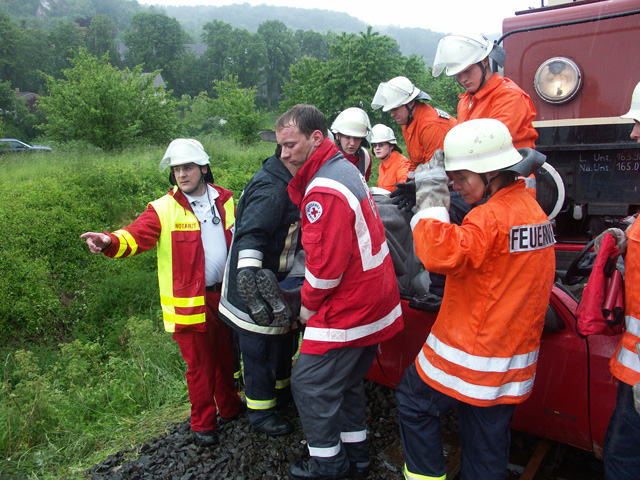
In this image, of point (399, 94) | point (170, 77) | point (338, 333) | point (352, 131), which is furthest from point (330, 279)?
point (170, 77)

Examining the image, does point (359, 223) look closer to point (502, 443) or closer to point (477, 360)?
point (477, 360)

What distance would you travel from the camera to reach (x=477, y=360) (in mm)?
2186

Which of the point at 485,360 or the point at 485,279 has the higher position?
the point at 485,279

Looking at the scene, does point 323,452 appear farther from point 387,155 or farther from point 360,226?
point 387,155

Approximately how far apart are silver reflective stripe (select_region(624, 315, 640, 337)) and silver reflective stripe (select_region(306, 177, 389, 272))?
1180 mm

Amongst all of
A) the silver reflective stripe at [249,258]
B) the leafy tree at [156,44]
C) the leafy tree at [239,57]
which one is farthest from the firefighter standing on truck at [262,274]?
the leafy tree at [239,57]

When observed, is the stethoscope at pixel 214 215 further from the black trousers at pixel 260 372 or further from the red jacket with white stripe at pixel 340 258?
the red jacket with white stripe at pixel 340 258

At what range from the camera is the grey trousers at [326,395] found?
2572 mm

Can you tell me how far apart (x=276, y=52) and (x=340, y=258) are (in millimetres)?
107624

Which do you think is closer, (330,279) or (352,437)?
(330,279)

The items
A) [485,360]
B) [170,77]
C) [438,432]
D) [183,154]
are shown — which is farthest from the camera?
[170,77]

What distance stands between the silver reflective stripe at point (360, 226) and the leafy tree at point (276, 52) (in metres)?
98.4

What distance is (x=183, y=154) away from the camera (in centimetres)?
335

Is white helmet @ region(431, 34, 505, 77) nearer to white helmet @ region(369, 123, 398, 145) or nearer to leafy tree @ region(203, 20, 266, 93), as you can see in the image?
white helmet @ region(369, 123, 398, 145)
